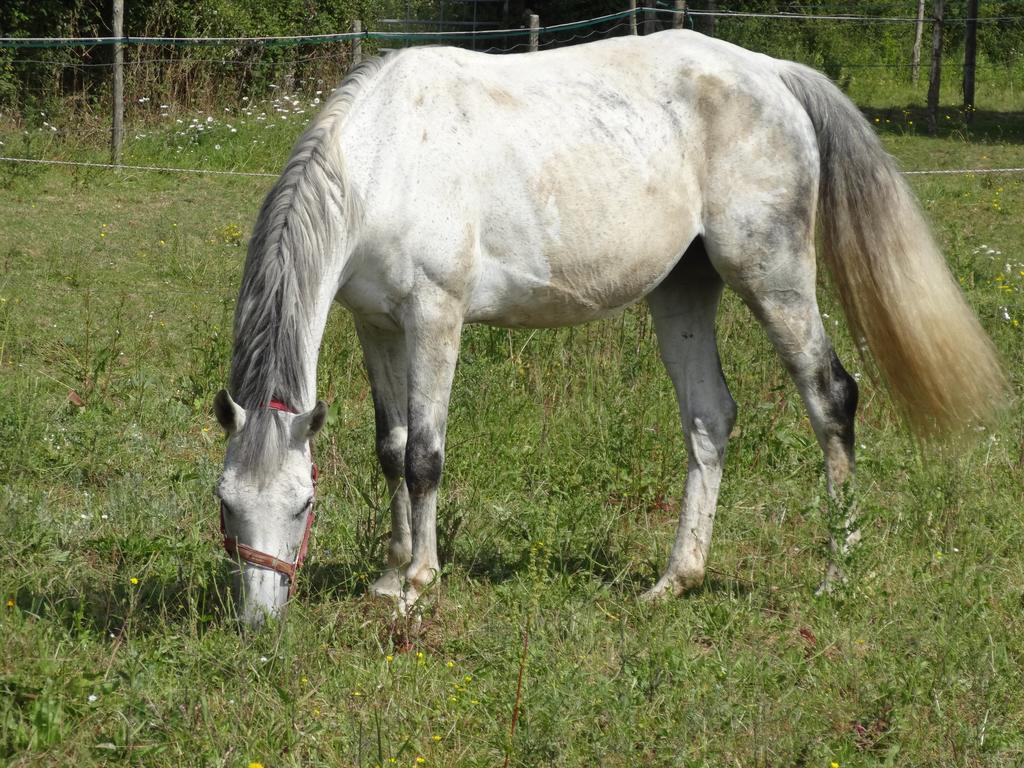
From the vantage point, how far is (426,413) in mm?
3766

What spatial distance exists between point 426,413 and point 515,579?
738mm

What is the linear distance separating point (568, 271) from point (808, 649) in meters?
1.45

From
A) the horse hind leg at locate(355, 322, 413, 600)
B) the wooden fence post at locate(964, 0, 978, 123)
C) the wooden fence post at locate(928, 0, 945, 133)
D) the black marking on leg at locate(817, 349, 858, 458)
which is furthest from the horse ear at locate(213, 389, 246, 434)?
the wooden fence post at locate(964, 0, 978, 123)

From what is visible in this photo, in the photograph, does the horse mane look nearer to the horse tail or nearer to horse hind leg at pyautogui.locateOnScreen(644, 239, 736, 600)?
horse hind leg at pyautogui.locateOnScreen(644, 239, 736, 600)

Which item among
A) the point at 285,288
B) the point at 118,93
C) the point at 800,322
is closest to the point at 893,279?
the point at 800,322

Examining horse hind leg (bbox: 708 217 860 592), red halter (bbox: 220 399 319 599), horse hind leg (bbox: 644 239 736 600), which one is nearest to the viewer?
red halter (bbox: 220 399 319 599)

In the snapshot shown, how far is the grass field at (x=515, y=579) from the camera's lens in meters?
3.01

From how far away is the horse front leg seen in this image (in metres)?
3.69

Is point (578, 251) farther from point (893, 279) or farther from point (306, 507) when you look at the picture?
point (306, 507)

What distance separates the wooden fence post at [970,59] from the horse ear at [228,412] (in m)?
14.3

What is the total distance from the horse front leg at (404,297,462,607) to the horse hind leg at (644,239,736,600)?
104 cm

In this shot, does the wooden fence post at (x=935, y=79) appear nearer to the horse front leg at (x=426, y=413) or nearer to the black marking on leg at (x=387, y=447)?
the black marking on leg at (x=387, y=447)

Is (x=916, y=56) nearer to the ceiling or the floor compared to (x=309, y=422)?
nearer to the ceiling

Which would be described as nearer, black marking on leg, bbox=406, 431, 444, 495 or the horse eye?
the horse eye
